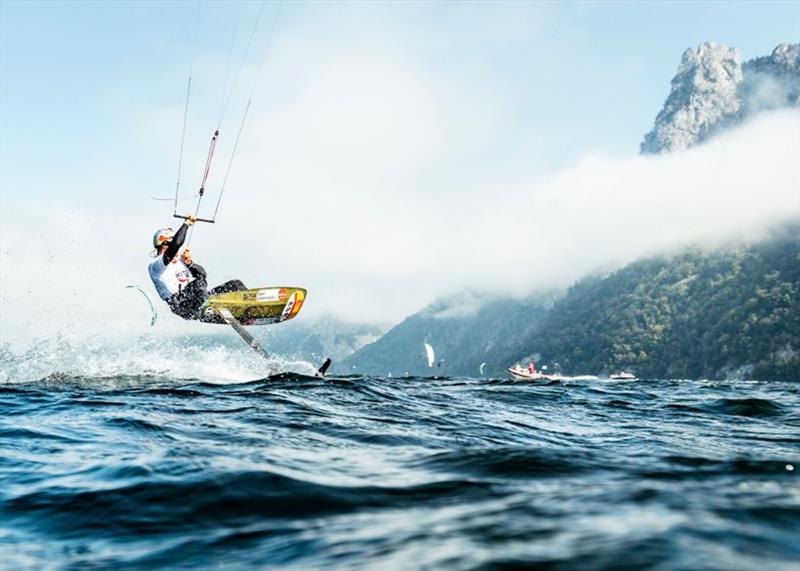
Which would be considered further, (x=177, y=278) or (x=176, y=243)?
(x=177, y=278)

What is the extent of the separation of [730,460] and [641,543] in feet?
12.3

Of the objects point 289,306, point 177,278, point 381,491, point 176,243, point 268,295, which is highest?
point 176,243

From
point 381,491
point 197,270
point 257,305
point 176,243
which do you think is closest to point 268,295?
point 257,305

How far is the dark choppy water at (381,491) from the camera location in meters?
3.62

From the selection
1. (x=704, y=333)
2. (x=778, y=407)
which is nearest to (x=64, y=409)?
(x=778, y=407)

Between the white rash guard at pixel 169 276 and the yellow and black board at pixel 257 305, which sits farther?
the yellow and black board at pixel 257 305

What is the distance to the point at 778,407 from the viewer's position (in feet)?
48.1

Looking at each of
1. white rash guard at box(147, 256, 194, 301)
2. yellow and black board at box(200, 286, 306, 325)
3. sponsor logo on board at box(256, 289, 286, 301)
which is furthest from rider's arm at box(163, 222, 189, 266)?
sponsor logo on board at box(256, 289, 286, 301)

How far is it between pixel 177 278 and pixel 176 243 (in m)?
2.10

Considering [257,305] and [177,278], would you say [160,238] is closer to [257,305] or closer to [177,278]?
[177,278]

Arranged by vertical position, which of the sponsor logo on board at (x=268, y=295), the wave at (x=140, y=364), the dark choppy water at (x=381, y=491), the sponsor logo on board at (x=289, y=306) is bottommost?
the dark choppy water at (x=381, y=491)

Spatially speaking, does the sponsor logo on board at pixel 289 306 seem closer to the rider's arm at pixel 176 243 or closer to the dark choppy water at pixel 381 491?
the rider's arm at pixel 176 243

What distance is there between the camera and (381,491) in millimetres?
5223

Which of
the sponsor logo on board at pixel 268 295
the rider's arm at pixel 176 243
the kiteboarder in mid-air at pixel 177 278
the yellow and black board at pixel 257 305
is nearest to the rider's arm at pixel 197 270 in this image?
the kiteboarder in mid-air at pixel 177 278
